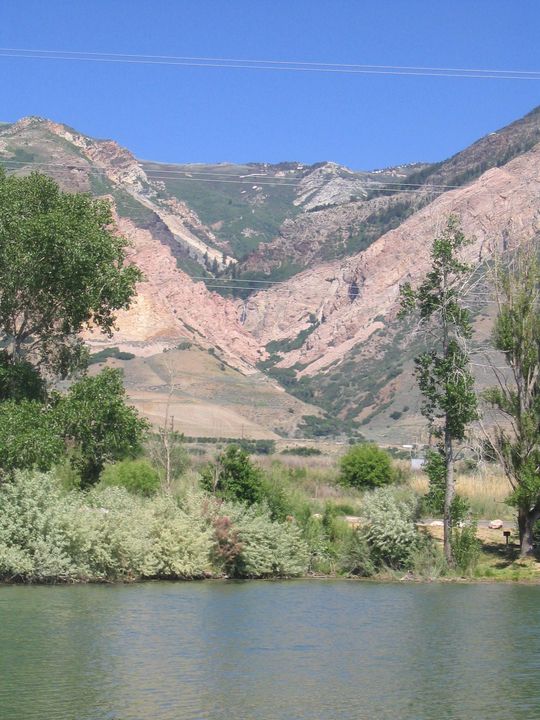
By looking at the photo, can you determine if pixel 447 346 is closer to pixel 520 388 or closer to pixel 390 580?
pixel 520 388

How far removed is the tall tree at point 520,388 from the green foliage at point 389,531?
3421 millimetres

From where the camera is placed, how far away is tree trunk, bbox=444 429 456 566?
34.7m

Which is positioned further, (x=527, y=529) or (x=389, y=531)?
(x=527, y=529)

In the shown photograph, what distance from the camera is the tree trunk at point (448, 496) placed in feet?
114

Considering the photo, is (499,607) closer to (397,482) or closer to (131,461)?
(131,461)

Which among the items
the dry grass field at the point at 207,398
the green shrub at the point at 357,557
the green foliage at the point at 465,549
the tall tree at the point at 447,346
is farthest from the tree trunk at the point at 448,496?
the dry grass field at the point at 207,398

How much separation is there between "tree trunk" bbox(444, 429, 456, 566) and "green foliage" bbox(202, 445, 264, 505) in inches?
235

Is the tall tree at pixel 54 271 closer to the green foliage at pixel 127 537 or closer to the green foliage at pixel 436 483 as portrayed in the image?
the green foliage at pixel 127 537

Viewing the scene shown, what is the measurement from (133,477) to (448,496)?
15.6 m

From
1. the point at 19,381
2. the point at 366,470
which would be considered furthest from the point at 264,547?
the point at 366,470

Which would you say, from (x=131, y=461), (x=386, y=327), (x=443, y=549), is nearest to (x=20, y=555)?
(x=443, y=549)

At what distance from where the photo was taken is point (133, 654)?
67.3ft

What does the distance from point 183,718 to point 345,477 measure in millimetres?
42745

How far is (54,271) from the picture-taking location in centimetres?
3094
